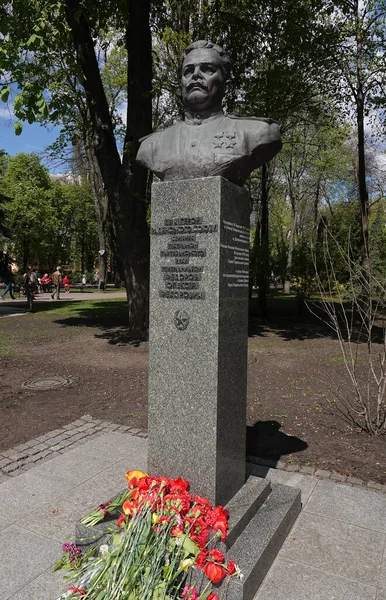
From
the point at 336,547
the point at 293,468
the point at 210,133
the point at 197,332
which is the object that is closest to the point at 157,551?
the point at 197,332

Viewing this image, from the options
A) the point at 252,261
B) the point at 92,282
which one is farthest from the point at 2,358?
the point at 92,282

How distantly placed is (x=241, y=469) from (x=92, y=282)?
43.5 m

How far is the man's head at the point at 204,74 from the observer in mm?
3309

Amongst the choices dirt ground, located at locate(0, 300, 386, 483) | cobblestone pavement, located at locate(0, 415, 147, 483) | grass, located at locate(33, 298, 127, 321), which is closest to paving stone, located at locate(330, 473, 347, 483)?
dirt ground, located at locate(0, 300, 386, 483)

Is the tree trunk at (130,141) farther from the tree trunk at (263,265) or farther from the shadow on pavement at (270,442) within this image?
the tree trunk at (263,265)

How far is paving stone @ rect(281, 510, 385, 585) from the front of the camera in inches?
123

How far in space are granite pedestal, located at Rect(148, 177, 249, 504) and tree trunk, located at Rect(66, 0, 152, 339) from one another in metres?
7.48

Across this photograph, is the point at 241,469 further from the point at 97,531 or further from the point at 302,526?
the point at 97,531

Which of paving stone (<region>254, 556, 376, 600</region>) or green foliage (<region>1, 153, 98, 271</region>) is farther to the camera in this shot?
green foliage (<region>1, 153, 98, 271</region>)

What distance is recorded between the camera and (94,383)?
8078 millimetres

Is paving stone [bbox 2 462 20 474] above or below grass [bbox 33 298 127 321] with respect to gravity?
below

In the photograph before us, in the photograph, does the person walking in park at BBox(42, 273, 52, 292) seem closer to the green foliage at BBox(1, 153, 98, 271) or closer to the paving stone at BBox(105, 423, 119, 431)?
the green foliage at BBox(1, 153, 98, 271)

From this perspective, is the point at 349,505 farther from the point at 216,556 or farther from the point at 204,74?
the point at 204,74

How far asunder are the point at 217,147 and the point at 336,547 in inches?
125
